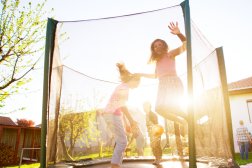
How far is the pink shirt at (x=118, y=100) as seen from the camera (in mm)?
2516

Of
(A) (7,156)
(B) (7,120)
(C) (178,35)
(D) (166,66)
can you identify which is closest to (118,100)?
(D) (166,66)

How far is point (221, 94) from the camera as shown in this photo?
2.71 meters

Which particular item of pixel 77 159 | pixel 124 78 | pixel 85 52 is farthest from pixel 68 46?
pixel 77 159

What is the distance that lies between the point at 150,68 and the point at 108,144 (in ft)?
6.55

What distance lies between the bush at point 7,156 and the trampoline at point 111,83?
24.7ft

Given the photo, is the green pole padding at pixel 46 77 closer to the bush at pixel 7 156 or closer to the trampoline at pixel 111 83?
the trampoline at pixel 111 83

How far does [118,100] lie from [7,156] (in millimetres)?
9669

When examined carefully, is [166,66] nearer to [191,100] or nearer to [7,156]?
[191,100]

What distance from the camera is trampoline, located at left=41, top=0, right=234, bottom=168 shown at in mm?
2375

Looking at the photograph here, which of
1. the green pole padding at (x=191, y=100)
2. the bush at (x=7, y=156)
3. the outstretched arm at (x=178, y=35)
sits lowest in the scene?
the bush at (x=7, y=156)

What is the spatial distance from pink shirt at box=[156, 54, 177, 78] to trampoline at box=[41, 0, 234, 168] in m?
0.17

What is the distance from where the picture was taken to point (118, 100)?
2566 millimetres

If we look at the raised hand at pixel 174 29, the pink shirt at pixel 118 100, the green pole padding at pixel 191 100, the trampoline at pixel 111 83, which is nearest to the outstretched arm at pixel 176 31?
the raised hand at pixel 174 29

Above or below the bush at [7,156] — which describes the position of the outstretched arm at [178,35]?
above
